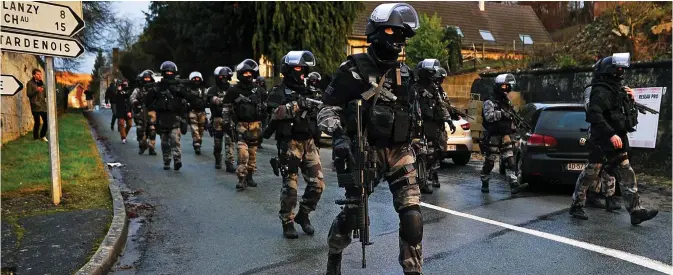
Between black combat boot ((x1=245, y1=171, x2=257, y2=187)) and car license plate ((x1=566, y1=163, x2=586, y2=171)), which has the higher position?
car license plate ((x1=566, y1=163, x2=586, y2=171))

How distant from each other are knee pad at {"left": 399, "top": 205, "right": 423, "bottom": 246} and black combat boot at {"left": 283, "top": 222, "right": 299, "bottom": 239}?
208 centimetres

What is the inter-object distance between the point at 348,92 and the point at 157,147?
42.2 ft

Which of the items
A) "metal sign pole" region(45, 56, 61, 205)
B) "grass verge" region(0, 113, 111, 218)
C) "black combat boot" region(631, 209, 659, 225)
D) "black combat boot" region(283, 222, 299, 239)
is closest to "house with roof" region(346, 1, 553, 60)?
"grass verge" region(0, 113, 111, 218)

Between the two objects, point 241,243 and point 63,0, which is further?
point 63,0

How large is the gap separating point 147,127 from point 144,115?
423mm

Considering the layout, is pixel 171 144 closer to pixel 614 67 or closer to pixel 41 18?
pixel 41 18

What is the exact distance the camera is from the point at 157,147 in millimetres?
15891

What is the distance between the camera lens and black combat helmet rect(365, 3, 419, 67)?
4.00 meters

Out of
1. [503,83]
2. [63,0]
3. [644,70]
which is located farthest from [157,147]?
[644,70]

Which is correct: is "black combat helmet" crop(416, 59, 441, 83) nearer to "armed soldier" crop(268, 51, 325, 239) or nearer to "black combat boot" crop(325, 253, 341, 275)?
"armed soldier" crop(268, 51, 325, 239)

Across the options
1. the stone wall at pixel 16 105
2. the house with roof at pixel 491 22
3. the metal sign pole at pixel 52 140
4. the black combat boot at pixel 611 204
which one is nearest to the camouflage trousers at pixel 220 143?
the metal sign pole at pixel 52 140

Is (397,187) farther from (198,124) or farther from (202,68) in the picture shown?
(202,68)

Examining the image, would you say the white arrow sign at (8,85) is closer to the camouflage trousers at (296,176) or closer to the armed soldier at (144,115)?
the camouflage trousers at (296,176)

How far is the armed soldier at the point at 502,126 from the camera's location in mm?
8680
